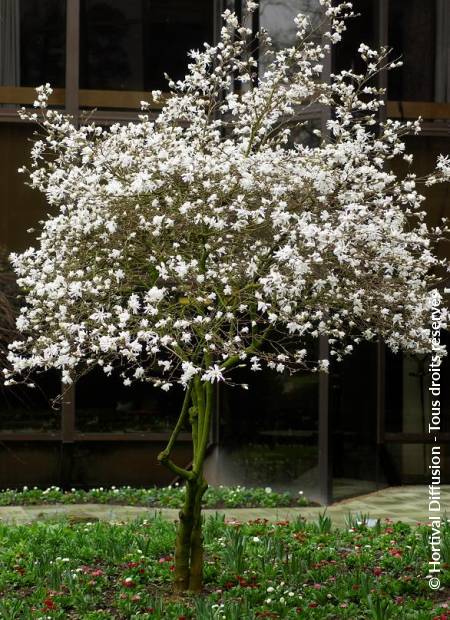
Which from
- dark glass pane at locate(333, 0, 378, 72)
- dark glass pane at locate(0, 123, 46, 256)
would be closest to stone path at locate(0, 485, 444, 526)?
dark glass pane at locate(0, 123, 46, 256)

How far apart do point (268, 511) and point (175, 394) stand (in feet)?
7.84

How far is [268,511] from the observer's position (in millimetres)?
10672

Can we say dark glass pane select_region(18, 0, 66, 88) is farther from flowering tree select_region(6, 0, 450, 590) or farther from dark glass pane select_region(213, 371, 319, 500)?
flowering tree select_region(6, 0, 450, 590)

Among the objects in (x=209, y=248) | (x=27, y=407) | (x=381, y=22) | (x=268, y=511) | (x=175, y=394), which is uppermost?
(x=381, y=22)

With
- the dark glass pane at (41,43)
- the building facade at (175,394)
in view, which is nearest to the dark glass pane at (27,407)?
the building facade at (175,394)

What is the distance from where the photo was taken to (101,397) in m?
12.3

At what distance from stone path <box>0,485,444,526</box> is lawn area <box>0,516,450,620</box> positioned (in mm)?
1173

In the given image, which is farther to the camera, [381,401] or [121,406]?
[381,401]

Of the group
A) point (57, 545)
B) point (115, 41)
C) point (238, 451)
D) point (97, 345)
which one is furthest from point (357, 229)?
point (115, 41)

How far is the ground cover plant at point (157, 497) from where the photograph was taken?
11008 mm

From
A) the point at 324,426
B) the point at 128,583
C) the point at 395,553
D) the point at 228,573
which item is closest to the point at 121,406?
the point at 324,426

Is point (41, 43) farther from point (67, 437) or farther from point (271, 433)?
point (271, 433)

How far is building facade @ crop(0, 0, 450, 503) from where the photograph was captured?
11906 mm

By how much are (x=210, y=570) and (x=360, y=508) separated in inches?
167
